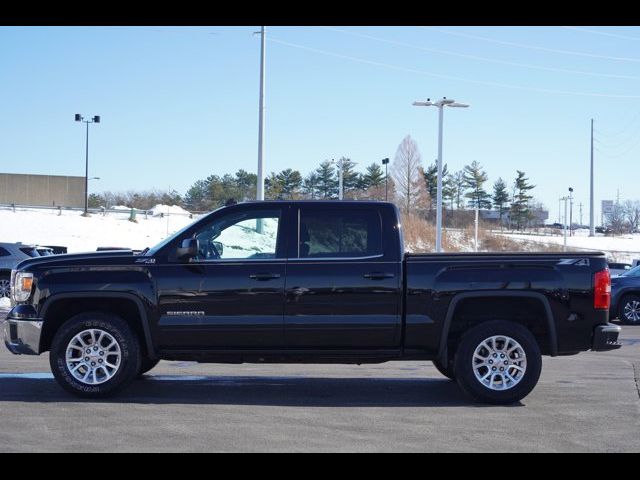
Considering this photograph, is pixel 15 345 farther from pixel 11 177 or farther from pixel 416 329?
pixel 11 177

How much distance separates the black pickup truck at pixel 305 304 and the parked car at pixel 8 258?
13867mm

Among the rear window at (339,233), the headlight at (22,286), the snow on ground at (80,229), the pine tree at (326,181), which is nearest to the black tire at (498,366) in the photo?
the rear window at (339,233)

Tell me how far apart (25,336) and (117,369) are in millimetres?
1011

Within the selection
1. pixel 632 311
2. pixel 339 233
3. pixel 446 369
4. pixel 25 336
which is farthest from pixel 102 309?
pixel 632 311

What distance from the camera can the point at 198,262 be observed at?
28.7ft

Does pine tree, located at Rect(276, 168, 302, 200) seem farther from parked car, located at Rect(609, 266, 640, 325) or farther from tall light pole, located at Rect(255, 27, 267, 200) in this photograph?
parked car, located at Rect(609, 266, 640, 325)

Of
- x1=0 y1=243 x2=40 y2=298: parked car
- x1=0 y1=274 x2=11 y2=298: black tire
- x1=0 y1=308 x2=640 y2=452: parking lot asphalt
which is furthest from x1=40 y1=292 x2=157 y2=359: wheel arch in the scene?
x1=0 y1=274 x2=11 y2=298: black tire

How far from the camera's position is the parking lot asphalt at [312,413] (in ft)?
23.0

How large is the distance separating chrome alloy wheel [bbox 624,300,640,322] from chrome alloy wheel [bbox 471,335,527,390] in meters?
11.5

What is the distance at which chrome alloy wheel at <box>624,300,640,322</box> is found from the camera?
19.2m

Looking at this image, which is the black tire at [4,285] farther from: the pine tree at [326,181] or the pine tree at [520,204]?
the pine tree at [520,204]

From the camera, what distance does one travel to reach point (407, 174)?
4616cm

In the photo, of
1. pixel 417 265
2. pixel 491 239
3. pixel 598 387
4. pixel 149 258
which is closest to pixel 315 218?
pixel 417 265

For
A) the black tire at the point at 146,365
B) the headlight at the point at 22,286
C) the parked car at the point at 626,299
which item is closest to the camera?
the headlight at the point at 22,286
